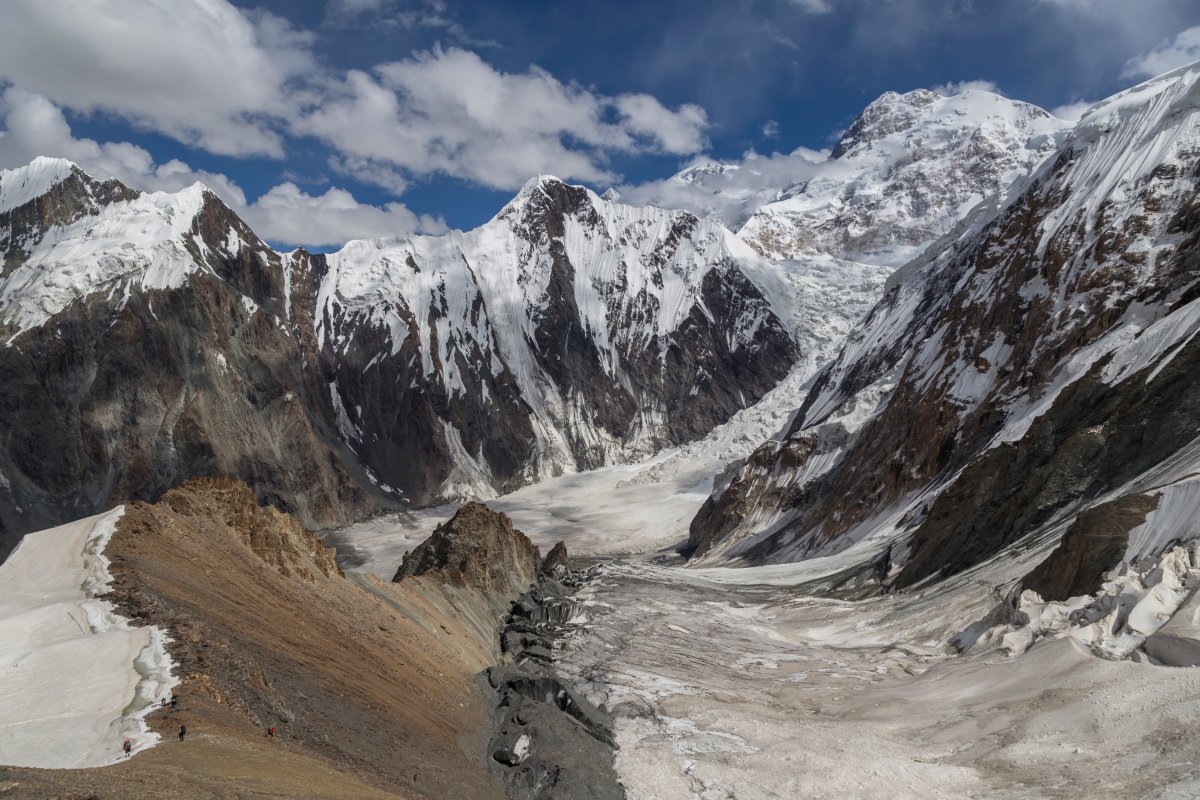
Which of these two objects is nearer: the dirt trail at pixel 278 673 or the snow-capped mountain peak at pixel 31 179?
the dirt trail at pixel 278 673

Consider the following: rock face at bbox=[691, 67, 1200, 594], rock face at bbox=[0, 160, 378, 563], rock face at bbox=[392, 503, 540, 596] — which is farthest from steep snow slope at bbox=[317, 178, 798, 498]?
rock face at bbox=[392, 503, 540, 596]

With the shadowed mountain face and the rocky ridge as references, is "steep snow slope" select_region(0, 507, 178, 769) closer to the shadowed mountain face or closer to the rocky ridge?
the rocky ridge

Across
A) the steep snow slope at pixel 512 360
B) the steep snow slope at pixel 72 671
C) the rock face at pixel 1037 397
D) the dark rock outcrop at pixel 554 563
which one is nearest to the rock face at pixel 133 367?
the steep snow slope at pixel 512 360

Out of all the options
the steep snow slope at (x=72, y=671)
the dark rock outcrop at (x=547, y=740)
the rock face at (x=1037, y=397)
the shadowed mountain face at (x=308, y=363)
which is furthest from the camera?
the shadowed mountain face at (x=308, y=363)

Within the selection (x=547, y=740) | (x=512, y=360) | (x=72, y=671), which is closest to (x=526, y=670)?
(x=547, y=740)

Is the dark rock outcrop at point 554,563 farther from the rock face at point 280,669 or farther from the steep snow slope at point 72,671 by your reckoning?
the steep snow slope at point 72,671

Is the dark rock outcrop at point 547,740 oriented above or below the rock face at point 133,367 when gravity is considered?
below

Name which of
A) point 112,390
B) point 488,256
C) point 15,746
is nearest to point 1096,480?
point 15,746

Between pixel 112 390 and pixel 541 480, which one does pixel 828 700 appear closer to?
pixel 112 390
